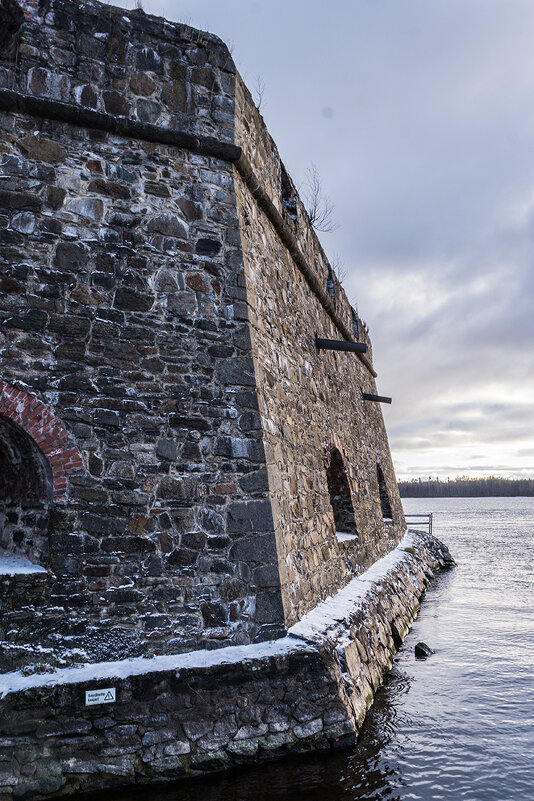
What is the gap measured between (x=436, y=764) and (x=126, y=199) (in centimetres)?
592

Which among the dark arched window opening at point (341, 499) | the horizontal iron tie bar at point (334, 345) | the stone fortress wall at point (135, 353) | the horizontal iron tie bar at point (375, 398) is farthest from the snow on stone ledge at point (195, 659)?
the horizontal iron tie bar at point (375, 398)

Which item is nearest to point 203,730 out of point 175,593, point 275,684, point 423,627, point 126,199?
point 275,684

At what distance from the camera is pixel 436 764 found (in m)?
5.02

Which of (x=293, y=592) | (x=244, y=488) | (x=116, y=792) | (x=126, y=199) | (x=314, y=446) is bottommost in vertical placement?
(x=116, y=792)

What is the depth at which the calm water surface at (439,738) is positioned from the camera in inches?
174

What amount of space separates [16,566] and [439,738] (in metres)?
4.31

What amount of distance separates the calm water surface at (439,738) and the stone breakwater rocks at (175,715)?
196 mm

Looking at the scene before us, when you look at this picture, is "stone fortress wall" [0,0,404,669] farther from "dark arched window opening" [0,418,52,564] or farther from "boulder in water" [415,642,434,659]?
"boulder in water" [415,642,434,659]

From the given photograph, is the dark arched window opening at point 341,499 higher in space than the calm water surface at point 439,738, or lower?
higher

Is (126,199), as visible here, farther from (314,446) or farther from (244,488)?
(314,446)

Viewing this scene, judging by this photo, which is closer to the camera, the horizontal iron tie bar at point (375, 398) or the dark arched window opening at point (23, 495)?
the dark arched window opening at point (23, 495)

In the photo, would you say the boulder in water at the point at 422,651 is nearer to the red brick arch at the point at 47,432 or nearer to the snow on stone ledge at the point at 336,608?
the snow on stone ledge at the point at 336,608

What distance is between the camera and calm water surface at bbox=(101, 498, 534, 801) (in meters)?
4.41

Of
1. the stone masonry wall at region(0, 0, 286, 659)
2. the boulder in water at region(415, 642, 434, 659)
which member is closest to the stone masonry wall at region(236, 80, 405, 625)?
the stone masonry wall at region(0, 0, 286, 659)
